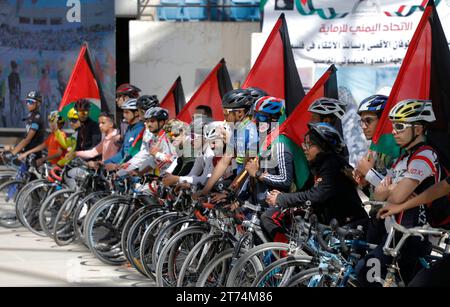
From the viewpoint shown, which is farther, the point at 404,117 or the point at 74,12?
Result: the point at 74,12

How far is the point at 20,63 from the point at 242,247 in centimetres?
1564

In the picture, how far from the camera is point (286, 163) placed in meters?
7.21

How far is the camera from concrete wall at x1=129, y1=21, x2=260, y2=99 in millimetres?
18656

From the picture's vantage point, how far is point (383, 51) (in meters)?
16.9

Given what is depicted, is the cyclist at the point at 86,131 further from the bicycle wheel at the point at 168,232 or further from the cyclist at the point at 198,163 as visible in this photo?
the bicycle wheel at the point at 168,232

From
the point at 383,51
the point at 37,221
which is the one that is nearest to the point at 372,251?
the point at 37,221

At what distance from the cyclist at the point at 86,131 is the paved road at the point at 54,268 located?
1.22 m

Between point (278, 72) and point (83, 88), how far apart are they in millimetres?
3886

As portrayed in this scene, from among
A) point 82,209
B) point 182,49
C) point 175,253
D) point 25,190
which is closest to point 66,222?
point 82,209

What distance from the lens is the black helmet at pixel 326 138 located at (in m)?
6.69

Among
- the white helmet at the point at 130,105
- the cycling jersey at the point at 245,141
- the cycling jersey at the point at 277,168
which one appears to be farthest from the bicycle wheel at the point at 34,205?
the cycling jersey at the point at 277,168

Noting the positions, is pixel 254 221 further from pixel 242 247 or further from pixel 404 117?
pixel 404 117

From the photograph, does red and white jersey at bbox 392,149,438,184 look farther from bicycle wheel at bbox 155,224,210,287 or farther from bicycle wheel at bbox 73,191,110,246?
bicycle wheel at bbox 73,191,110,246

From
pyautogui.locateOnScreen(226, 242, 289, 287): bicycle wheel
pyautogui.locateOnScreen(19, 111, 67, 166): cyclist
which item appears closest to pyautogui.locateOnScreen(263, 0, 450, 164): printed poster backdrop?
pyautogui.locateOnScreen(19, 111, 67, 166): cyclist
